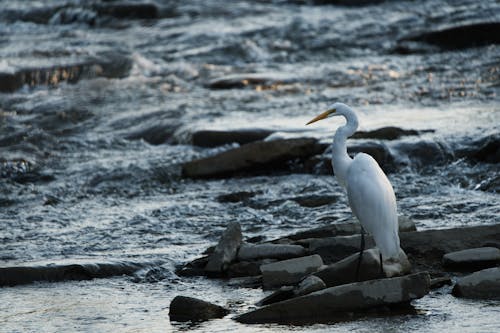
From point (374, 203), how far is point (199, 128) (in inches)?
203

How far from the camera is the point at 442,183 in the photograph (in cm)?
827

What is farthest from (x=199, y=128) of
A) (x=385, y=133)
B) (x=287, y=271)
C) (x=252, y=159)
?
(x=287, y=271)

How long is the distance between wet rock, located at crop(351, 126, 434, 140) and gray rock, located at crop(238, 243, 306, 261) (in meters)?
3.51

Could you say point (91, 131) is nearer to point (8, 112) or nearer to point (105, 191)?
point (8, 112)

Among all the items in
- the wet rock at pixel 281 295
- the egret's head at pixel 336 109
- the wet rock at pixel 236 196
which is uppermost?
the egret's head at pixel 336 109

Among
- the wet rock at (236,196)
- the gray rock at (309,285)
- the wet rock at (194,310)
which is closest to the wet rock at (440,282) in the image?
the gray rock at (309,285)

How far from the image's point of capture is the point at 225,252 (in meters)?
5.94

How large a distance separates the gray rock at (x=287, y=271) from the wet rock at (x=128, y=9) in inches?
547

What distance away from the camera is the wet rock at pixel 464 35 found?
14336 mm

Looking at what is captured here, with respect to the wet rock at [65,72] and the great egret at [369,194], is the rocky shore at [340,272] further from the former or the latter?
the wet rock at [65,72]

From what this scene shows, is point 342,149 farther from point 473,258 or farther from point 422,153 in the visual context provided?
point 422,153

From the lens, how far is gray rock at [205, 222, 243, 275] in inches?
233

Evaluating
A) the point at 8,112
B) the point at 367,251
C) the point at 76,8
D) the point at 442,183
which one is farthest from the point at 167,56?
the point at 367,251

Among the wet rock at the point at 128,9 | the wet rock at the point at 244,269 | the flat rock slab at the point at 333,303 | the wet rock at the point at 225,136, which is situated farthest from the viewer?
the wet rock at the point at 128,9
